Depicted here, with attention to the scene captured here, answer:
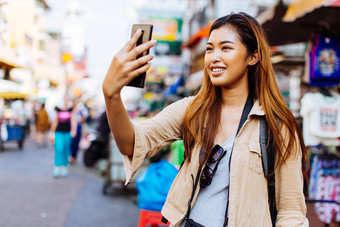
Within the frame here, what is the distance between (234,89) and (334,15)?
10.0 ft

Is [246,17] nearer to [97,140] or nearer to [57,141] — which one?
[57,141]

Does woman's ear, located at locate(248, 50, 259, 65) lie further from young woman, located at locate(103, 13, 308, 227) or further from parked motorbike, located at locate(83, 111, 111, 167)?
parked motorbike, located at locate(83, 111, 111, 167)

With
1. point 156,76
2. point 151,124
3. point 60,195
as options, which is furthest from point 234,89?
point 156,76

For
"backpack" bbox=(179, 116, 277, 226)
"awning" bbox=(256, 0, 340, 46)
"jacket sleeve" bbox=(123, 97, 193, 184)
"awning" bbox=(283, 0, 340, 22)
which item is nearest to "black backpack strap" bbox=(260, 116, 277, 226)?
"backpack" bbox=(179, 116, 277, 226)

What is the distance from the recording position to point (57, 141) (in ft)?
28.3

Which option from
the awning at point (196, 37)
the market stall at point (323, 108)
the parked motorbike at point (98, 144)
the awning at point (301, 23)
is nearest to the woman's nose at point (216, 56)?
the awning at point (301, 23)

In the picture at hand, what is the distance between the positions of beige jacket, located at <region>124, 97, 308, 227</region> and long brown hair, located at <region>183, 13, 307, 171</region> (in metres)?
0.05

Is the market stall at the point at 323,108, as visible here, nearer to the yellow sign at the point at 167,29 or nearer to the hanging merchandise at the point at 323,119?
the hanging merchandise at the point at 323,119

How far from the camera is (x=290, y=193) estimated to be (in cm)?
171

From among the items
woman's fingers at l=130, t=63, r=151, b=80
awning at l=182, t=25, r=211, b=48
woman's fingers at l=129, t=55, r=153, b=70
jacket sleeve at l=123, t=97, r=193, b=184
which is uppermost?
awning at l=182, t=25, r=211, b=48

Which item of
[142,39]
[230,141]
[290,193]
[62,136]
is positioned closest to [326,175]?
[290,193]

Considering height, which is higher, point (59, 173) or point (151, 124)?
point (151, 124)

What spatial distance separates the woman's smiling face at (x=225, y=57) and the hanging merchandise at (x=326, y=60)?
3.53 metres

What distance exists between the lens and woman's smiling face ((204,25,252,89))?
1.76m
